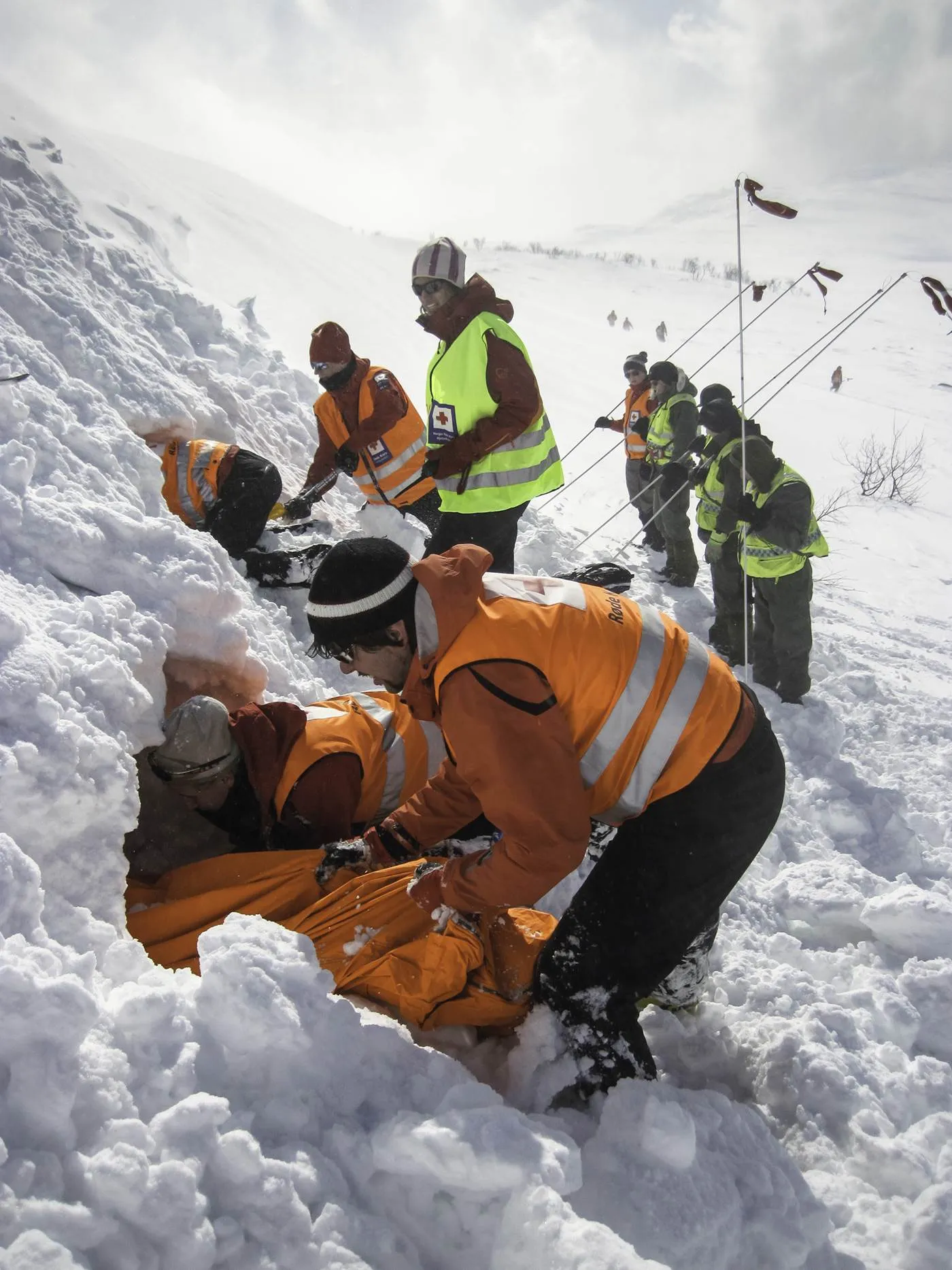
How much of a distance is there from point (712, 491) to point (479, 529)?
1867 mm

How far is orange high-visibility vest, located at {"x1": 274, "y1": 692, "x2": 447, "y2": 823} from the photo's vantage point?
8.25 ft

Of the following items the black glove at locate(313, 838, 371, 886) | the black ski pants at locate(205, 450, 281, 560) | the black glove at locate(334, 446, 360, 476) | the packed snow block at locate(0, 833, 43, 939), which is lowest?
the black glove at locate(313, 838, 371, 886)

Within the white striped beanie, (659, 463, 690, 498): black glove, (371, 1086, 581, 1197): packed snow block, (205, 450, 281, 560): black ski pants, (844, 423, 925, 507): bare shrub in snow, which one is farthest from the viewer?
(844, 423, 925, 507): bare shrub in snow

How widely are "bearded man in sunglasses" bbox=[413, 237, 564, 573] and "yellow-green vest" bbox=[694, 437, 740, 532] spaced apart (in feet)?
4.58

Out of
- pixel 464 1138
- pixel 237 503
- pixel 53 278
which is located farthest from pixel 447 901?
pixel 53 278

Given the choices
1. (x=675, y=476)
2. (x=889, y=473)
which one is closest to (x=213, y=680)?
(x=675, y=476)

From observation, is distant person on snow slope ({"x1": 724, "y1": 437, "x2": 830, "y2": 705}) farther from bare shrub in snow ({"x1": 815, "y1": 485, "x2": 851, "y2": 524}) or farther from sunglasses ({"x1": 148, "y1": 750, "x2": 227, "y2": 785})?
bare shrub in snow ({"x1": 815, "y1": 485, "x2": 851, "y2": 524})

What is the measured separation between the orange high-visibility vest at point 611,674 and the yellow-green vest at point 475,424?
71.5 inches

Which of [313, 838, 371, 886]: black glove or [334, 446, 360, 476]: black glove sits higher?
[334, 446, 360, 476]: black glove

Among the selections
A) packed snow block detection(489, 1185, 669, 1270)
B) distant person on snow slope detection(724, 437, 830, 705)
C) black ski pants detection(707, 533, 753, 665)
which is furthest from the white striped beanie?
packed snow block detection(489, 1185, 669, 1270)

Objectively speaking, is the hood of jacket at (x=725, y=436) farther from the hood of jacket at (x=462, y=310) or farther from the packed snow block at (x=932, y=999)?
the packed snow block at (x=932, y=999)

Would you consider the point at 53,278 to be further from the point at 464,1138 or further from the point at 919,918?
the point at 919,918

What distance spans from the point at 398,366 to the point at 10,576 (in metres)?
11.0

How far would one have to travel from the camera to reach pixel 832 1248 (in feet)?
5.56
